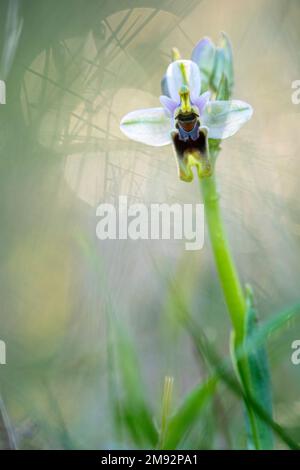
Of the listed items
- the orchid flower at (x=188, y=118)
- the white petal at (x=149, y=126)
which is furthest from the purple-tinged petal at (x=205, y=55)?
the white petal at (x=149, y=126)

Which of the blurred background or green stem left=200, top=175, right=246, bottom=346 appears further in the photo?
the blurred background

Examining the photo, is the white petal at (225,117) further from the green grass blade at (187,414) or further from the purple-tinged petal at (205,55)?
the green grass blade at (187,414)

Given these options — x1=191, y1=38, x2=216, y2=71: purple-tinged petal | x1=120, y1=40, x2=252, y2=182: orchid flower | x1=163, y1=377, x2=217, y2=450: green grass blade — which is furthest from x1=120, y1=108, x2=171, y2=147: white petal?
x1=163, y1=377, x2=217, y2=450: green grass blade

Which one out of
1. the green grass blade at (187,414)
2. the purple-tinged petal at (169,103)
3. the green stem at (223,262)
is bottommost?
the green grass blade at (187,414)

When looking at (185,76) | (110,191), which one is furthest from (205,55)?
(110,191)

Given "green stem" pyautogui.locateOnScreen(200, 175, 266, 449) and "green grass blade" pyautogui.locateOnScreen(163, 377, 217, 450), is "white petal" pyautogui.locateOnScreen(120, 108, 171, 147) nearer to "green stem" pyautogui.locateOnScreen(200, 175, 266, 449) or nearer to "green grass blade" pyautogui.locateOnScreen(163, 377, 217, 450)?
"green stem" pyautogui.locateOnScreen(200, 175, 266, 449)
